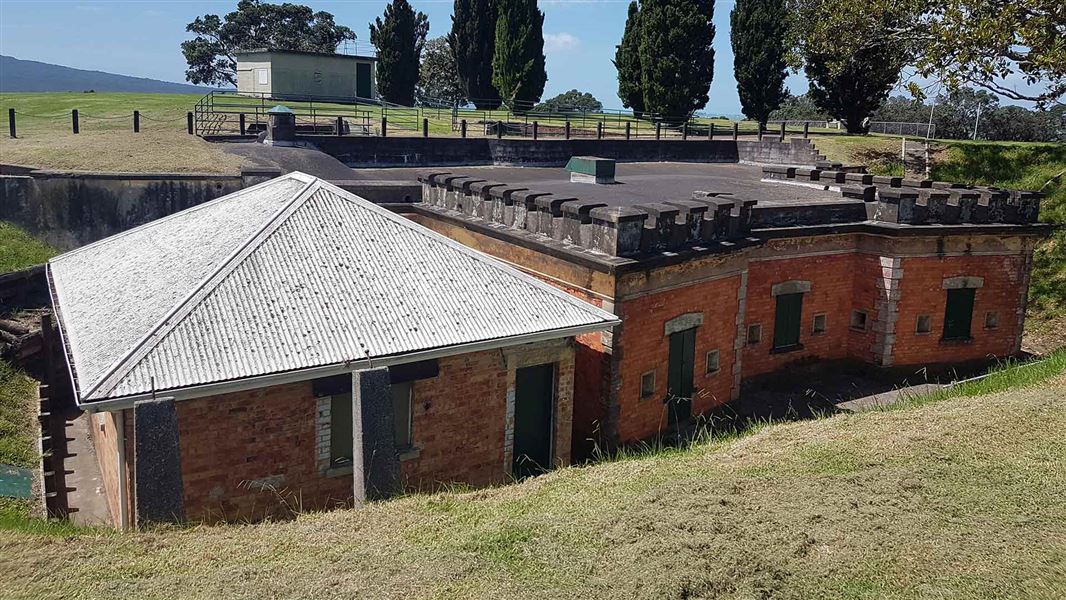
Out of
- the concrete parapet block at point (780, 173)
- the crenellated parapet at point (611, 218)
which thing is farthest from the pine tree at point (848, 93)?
the crenellated parapet at point (611, 218)

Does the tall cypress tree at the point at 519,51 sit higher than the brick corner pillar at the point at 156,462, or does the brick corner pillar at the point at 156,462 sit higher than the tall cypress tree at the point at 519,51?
the tall cypress tree at the point at 519,51

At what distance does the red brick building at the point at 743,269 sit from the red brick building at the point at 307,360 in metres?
1.62

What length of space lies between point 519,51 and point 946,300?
39.2 metres

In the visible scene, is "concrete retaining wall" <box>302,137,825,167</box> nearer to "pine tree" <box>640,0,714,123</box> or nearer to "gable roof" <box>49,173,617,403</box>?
"gable roof" <box>49,173,617,403</box>

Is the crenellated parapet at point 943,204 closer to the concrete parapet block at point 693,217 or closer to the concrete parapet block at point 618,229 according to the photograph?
the concrete parapet block at point 693,217

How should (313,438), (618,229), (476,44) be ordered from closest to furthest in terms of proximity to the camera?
(313,438), (618,229), (476,44)

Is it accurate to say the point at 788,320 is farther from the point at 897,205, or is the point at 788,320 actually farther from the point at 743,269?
the point at 897,205

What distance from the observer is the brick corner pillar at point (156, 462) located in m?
8.90

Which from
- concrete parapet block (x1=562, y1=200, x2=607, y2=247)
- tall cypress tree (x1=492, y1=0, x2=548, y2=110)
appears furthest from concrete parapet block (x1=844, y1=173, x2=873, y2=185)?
tall cypress tree (x1=492, y1=0, x2=548, y2=110)

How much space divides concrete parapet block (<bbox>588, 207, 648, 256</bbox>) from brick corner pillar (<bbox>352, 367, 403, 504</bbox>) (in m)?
5.37

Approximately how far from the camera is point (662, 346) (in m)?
15.4

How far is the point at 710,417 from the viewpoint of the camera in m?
16.6

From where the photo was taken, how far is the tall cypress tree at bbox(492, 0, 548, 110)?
53781 mm

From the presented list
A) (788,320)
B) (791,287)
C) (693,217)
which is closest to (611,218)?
(693,217)
